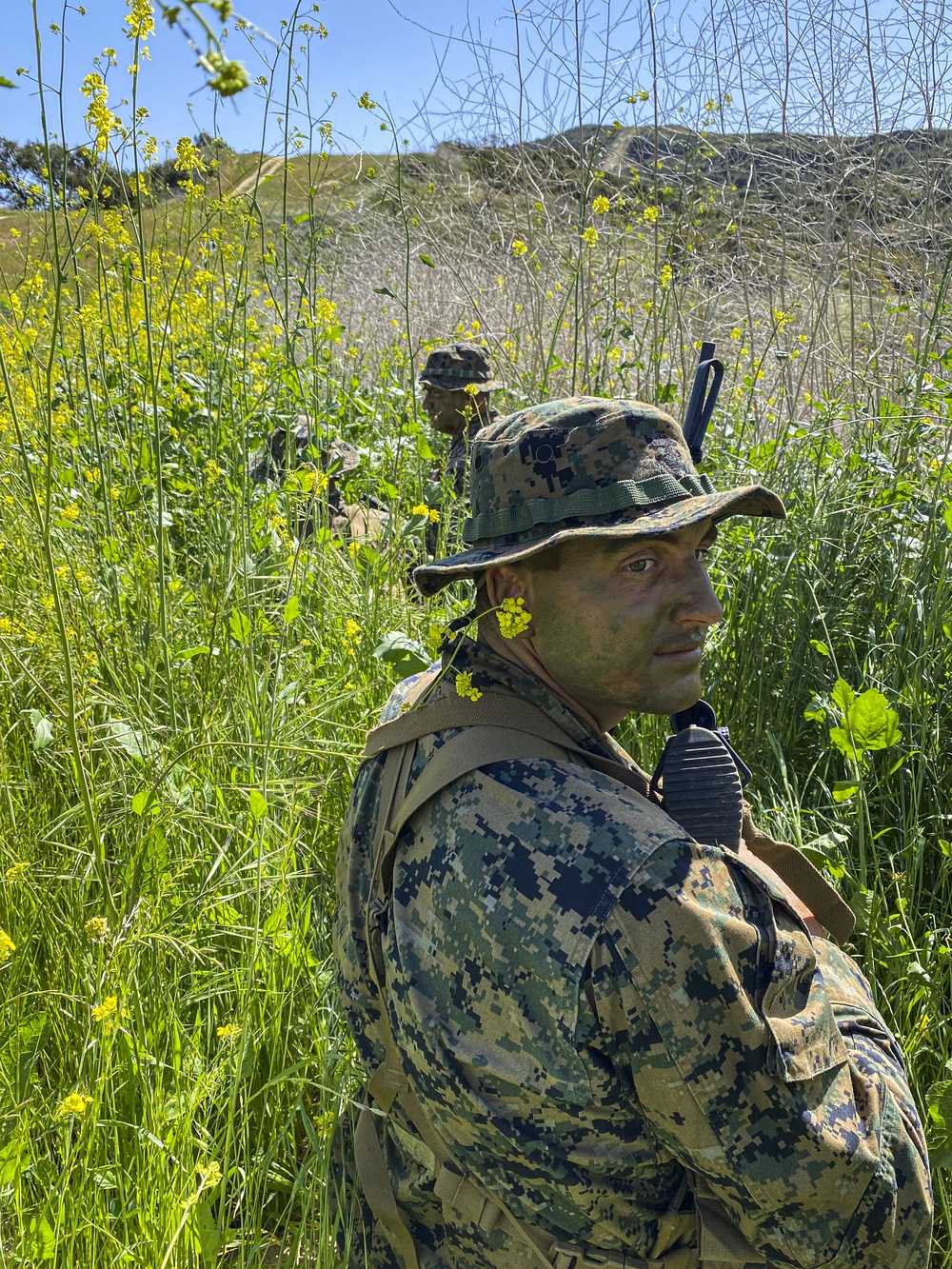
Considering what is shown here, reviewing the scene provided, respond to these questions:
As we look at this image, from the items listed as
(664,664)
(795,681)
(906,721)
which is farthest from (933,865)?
(664,664)

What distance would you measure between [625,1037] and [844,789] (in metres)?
1.06

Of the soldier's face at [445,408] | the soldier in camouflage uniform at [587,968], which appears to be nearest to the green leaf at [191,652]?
the soldier in camouflage uniform at [587,968]

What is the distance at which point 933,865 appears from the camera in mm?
2410

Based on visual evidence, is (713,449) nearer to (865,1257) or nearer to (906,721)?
(906,721)

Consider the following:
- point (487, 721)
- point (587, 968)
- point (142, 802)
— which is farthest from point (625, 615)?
point (142, 802)

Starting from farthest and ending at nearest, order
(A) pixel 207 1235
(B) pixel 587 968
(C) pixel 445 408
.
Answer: (C) pixel 445 408 → (A) pixel 207 1235 → (B) pixel 587 968

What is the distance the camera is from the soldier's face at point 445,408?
5465 mm

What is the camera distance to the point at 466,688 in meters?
1.35

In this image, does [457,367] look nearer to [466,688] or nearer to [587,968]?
[466,688]

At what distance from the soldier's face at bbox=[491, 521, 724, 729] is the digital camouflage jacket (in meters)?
0.22

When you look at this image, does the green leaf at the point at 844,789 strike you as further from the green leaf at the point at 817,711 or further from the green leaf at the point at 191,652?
the green leaf at the point at 191,652

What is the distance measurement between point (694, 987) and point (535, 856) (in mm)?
218

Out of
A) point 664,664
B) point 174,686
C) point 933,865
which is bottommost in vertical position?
point 933,865

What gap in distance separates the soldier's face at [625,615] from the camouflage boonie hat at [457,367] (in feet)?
13.5
